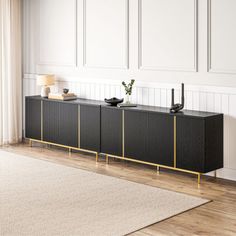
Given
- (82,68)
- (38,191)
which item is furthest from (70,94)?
(38,191)

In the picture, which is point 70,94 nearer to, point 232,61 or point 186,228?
point 232,61

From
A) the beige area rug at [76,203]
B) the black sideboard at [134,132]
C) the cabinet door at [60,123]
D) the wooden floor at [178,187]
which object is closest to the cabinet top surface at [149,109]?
the black sideboard at [134,132]

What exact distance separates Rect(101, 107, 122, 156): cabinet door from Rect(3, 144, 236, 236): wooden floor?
0.67ft

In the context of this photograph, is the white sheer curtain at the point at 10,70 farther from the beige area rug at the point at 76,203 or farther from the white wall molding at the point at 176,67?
the white wall molding at the point at 176,67

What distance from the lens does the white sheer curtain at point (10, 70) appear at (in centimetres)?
808

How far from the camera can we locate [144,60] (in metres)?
6.80

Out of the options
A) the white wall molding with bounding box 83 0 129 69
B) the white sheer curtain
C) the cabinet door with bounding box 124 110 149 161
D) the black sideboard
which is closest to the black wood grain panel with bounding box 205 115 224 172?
the black sideboard

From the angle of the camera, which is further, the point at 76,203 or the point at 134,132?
the point at 134,132

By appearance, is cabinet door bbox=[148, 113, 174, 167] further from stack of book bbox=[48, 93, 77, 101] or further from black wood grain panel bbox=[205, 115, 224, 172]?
stack of book bbox=[48, 93, 77, 101]

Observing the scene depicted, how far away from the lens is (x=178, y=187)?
5746 millimetres

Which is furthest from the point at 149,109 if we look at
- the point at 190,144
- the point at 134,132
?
the point at 190,144

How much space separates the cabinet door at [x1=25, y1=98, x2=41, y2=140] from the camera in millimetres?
7812

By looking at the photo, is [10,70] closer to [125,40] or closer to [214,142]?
[125,40]

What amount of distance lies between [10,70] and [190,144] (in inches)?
135
